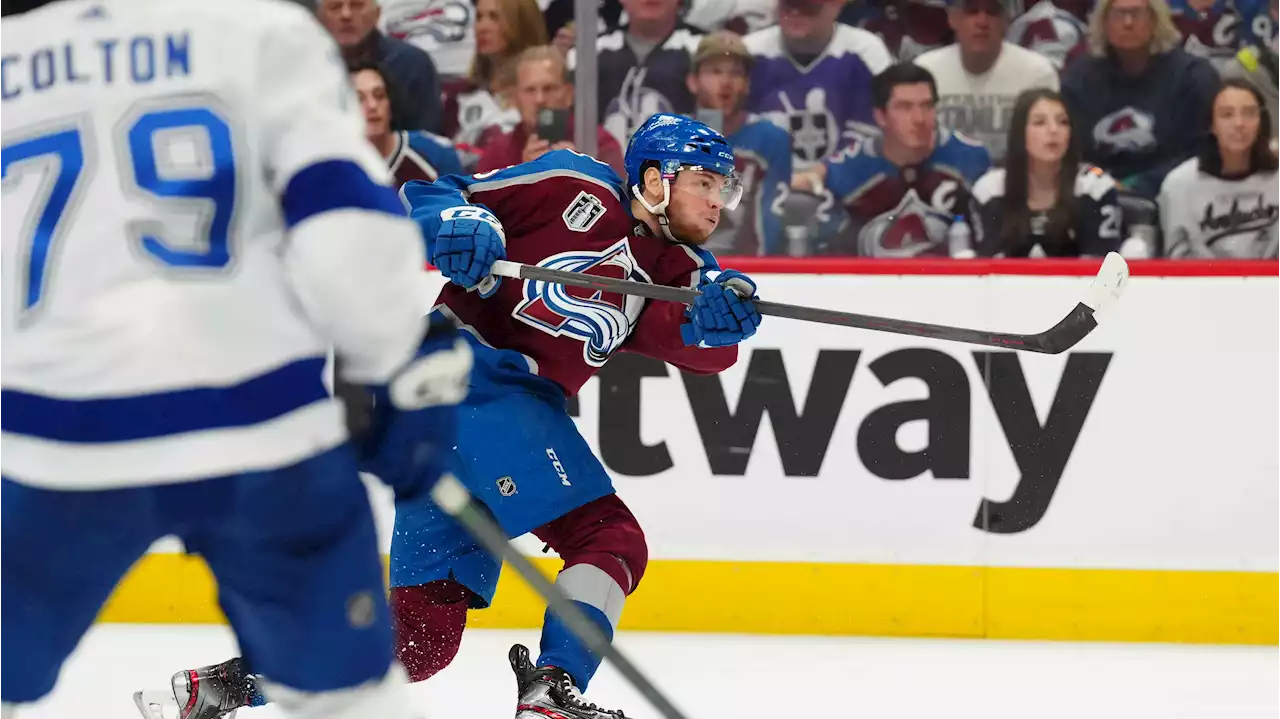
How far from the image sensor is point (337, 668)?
1450 millimetres

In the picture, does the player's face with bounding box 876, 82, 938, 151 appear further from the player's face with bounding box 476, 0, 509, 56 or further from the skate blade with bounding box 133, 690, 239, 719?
the skate blade with bounding box 133, 690, 239, 719

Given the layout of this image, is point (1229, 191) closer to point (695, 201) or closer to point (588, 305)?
point (695, 201)

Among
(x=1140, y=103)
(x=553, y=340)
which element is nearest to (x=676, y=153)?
(x=553, y=340)

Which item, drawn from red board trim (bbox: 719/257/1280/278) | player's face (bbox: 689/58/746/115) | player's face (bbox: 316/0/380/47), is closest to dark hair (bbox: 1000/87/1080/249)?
red board trim (bbox: 719/257/1280/278)

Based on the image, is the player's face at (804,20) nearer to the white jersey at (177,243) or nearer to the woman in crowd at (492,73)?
the woman in crowd at (492,73)

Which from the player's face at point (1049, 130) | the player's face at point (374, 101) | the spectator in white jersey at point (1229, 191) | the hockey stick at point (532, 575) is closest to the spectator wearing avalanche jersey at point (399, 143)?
the player's face at point (374, 101)

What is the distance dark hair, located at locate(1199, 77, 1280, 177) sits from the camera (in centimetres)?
378

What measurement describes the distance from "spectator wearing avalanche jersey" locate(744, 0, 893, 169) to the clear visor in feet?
4.19

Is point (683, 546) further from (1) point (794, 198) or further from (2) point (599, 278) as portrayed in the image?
(2) point (599, 278)

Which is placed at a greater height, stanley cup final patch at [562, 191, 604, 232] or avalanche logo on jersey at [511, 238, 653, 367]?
stanley cup final patch at [562, 191, 604, 232]

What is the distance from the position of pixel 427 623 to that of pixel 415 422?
1.14m

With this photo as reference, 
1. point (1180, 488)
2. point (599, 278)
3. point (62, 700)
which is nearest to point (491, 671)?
point (62, 700)

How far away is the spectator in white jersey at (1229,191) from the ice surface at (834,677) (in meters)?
0.90

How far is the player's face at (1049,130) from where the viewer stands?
3.85 metres
